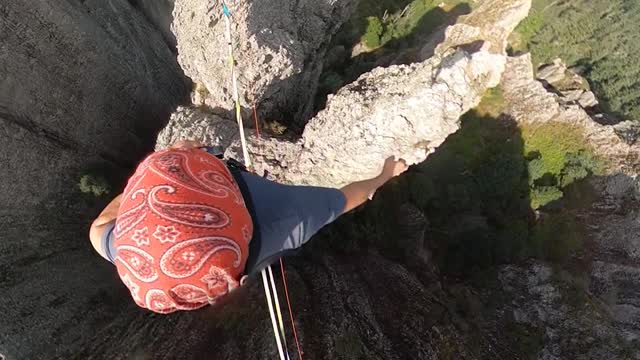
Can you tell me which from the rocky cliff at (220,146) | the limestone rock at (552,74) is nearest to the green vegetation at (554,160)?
the rocky cliff at (220,146)

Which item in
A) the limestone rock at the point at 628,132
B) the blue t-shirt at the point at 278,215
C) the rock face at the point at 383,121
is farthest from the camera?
the limestone rock at the point at 628,132

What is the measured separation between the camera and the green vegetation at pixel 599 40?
24.0 m

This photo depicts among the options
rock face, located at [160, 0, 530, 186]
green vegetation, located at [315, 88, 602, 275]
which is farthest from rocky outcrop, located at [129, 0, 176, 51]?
green vegetation, located at [315, 88, 602, 275]

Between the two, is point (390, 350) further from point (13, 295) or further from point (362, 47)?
point (362, 47)

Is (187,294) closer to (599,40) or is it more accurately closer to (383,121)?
(383,121)

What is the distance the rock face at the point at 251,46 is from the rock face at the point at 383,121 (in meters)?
0.85

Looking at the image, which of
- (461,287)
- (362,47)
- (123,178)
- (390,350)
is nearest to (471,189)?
(461,287)

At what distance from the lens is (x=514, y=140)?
12383mm

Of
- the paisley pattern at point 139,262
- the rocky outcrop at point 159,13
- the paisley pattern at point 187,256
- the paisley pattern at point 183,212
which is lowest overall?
the paisley pattern at point 139,262

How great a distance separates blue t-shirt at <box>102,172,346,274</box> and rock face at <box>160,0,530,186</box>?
216 centimetres

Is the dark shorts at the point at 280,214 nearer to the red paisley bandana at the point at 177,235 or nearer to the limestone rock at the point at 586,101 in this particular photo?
the red paisley bandana at the point at 177,235

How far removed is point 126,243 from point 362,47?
12387 mm

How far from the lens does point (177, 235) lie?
2.11 m

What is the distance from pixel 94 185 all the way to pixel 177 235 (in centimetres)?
476
